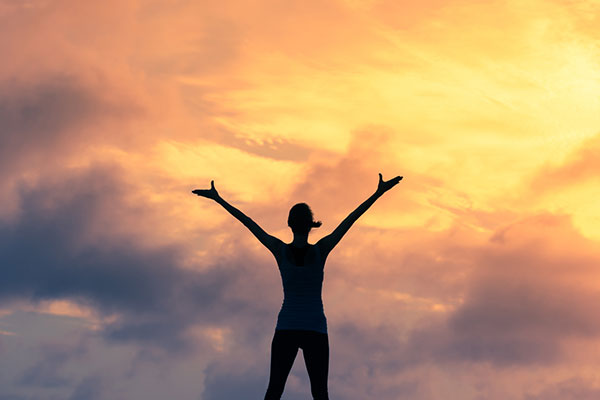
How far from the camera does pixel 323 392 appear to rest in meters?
15.7

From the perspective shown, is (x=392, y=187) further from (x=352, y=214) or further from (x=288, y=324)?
(x=288, y=324)

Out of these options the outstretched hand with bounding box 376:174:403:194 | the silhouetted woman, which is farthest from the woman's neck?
the outstretched hand with bounding box 376:174:403:194

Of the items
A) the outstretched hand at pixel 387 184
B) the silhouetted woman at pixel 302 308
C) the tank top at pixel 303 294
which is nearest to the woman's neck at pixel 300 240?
the silhouetted woman at pixel 302 308

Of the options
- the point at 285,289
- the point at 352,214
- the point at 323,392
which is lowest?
the point at 323,392

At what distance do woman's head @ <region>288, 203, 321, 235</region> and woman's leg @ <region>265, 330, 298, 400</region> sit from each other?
1.49 meters

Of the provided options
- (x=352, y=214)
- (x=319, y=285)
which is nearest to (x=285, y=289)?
(x=319, y=285)

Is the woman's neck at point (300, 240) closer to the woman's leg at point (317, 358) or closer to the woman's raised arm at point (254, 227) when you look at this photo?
the woman's raised arm at point (254, 227)

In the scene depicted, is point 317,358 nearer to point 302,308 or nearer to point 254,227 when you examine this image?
point 302,308

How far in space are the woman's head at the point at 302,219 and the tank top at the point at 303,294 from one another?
1.05 feet

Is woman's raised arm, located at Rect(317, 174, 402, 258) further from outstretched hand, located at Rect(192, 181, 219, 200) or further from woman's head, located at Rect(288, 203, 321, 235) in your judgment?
outstretched hand, located at Rect(192, 181, 219, 200)

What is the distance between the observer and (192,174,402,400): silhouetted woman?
15.7 meters

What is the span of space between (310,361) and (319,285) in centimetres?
109

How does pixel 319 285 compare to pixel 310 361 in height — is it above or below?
above

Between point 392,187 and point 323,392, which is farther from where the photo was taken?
point 392,187
